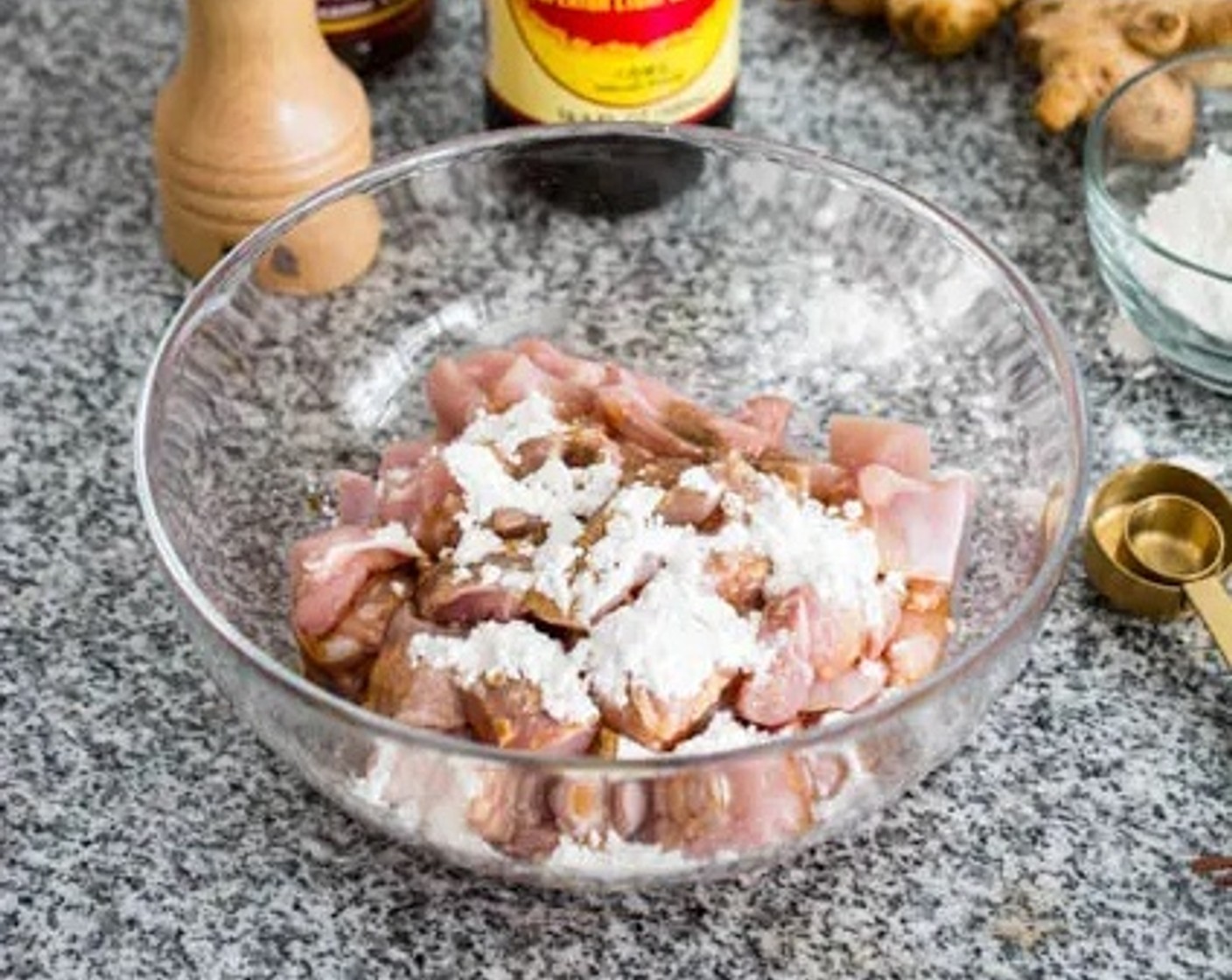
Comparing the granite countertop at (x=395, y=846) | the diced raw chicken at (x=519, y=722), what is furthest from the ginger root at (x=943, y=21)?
the diced raw chicken at (x=519, y=722)

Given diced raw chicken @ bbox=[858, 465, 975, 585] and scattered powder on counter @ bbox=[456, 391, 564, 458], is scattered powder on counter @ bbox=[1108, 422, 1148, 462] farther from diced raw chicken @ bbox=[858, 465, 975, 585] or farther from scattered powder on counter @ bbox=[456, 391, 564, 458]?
scattered powder on counter @ bbox=[456, 391, 564, 458]

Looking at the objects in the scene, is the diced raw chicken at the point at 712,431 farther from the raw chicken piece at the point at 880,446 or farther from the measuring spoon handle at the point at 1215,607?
the measuring spoon handle at the point at 1215,607

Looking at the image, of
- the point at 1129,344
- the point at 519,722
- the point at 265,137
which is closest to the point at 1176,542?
the point at 1129,344

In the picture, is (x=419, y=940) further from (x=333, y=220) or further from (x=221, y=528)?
(x=333, y=220)

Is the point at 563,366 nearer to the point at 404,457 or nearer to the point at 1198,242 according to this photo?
the point at 404,457

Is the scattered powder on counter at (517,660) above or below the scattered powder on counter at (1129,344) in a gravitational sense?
above

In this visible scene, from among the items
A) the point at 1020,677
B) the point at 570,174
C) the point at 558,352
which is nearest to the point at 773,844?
Result: the point at 1020,677

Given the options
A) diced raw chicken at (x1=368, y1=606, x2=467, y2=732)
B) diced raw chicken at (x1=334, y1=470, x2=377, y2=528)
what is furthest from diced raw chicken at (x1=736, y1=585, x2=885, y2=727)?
diced raw chicken at (x1=334, y1=470, x2=377, y2=528)
